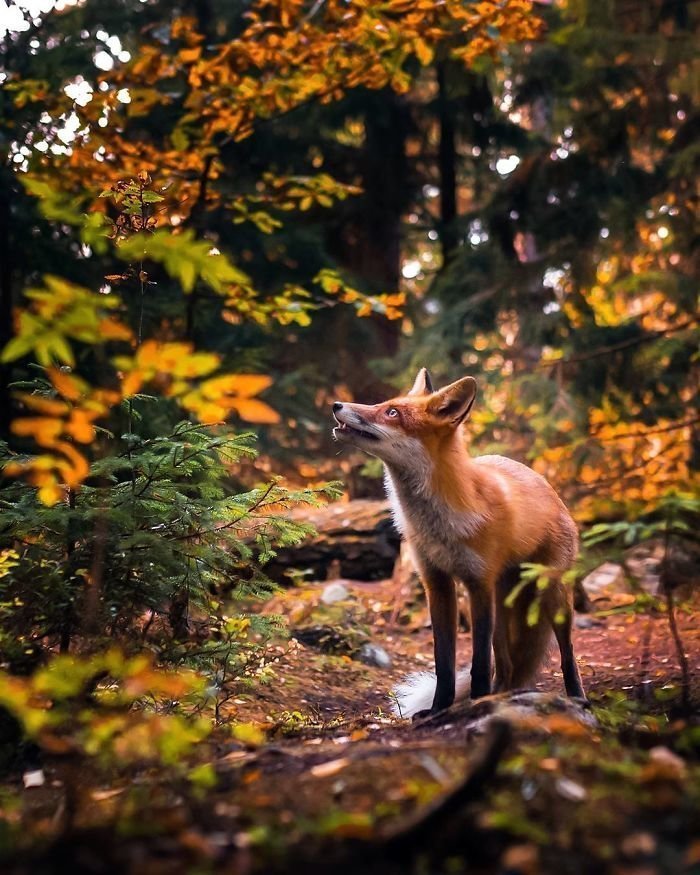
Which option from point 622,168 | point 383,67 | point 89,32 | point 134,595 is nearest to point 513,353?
point 622,168

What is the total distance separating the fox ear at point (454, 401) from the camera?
4.90m

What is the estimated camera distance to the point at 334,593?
8.91 m

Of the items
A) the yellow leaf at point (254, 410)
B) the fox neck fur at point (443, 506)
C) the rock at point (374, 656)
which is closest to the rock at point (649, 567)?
the rock at point (374, 656)

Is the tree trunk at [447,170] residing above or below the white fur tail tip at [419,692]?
above

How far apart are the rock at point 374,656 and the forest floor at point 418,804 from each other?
3.21 m

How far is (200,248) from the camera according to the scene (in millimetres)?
2545

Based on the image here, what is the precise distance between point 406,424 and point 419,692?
70.3 inches

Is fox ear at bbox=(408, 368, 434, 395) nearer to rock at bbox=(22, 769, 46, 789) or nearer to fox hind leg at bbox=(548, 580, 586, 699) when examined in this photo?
fox hind leg at bbox=(548, 580, 586, 699)

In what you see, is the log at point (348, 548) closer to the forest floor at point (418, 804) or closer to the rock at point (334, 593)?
the rock at point (334, 593)

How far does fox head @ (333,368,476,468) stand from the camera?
15.9ft

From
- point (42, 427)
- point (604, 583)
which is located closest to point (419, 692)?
point (42, 427)

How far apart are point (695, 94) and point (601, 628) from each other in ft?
20.6

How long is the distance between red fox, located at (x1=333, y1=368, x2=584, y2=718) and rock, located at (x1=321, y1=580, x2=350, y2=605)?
340cm

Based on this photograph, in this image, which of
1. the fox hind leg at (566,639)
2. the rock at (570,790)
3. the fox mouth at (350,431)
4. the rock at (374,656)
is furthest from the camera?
the rock at (374,656)
